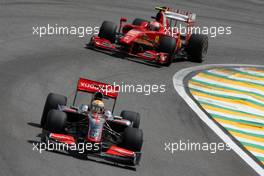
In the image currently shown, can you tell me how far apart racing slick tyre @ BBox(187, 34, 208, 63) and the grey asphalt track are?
22.0 inches

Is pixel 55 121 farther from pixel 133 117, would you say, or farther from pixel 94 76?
pixel 94 76

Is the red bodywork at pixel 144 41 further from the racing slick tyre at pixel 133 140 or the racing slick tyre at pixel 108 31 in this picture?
the racing slick tyre at pixel 133 140

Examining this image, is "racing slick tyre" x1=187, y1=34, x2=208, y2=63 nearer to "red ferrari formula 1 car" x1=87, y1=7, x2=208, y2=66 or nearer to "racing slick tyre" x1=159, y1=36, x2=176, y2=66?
"red ferrari formula 1 car" x1=87, y1=7, x2=208, y2=66

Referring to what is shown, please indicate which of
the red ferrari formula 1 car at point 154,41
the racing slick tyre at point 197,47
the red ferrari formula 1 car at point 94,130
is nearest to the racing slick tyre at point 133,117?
the red ferrari formula 1 car at point 94,130

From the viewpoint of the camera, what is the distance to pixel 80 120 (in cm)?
1491

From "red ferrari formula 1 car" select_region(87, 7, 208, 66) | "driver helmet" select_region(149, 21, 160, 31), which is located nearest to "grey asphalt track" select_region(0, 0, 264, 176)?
"red ferrari formula 1 car" select_region(87, 7, 208, 66)

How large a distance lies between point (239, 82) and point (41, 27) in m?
7.45

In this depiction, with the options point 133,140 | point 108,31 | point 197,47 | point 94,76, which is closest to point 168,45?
point 197,47

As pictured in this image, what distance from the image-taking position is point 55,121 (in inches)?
554

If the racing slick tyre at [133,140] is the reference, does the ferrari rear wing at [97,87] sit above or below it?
above

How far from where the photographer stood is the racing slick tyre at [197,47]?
994 inches

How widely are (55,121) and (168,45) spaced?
1029 centimetres

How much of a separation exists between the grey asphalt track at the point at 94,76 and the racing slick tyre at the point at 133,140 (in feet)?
1.27

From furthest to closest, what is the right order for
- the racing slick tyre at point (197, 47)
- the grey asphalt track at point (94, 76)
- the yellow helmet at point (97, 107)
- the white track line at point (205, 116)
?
the racing slick tyre at point (197, 47), the white track line at point (205, 116), the yellow helmet at point (97, 107), the grey asphalt track at point (94, 76)
